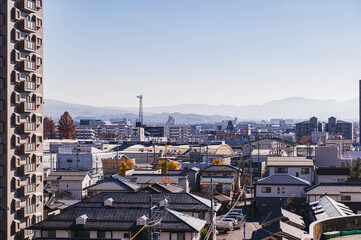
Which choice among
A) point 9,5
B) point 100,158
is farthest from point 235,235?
point 100,158

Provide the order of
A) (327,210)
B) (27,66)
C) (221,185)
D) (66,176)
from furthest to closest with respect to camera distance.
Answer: (66,176), (221,185), (327,210), (27,66)

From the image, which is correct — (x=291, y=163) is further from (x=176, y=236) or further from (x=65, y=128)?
(x=65, y=128)

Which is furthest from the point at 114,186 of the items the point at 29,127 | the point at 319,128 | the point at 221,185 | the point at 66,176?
the point at 319,128

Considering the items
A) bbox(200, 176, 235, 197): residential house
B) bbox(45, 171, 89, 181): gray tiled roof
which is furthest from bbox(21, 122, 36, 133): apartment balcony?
bbox(200, 176, 235, 197): residential house

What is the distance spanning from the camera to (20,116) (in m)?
26.4

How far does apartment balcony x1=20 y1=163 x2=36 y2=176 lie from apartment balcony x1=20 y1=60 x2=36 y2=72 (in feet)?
17.7

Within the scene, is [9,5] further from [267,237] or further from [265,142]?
[265,142]

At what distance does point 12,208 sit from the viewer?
2541 centimetres

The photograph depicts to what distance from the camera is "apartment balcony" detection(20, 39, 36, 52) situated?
2645 centimetres

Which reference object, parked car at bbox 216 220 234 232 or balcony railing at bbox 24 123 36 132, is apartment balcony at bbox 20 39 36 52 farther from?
parked car at bbox 216 220 234 232

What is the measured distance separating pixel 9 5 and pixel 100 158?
136ft

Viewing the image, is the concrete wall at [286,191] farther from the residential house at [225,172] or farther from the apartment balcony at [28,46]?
the apartment balcony at [28,46]

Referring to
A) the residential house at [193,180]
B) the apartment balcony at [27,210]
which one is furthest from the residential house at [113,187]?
the residential house at [193,180]

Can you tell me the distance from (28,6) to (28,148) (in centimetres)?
803
